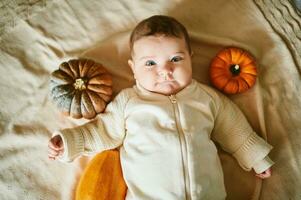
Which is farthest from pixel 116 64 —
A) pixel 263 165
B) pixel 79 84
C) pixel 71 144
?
pixel 263 165

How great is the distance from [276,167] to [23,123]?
3.83 ft

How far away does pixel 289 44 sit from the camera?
195 cm

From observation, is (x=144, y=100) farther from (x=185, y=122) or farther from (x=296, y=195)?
(x=296, y=195)

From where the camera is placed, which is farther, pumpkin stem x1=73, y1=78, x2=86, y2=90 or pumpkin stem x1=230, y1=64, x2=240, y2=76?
pumpkin stem x1=230, y1=64, x2=240, y2=76

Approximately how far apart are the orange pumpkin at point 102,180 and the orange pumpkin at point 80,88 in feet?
0.68

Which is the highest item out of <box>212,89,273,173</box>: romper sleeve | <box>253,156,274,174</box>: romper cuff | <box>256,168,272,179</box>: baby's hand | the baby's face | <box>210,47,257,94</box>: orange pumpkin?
the baby's face

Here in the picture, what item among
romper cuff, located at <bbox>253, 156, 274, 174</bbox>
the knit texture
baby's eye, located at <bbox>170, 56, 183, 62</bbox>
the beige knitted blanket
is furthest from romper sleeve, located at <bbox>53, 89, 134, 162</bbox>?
the knit texture

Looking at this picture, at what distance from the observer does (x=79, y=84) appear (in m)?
1.72

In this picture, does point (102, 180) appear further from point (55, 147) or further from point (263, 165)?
point (263, 165)

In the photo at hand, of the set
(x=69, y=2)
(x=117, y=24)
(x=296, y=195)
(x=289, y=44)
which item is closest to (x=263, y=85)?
(x=289, y=44)

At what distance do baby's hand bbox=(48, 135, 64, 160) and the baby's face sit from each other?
426mm

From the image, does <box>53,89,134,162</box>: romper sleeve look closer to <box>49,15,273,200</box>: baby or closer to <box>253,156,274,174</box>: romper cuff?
<box>49,15,273,200</box>: baby

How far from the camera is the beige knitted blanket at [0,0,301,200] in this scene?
1777 millimetres

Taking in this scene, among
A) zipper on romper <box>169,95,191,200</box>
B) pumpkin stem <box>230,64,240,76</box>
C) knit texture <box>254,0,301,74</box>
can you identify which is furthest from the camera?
knit texture <box>254,0,301,74</box>
